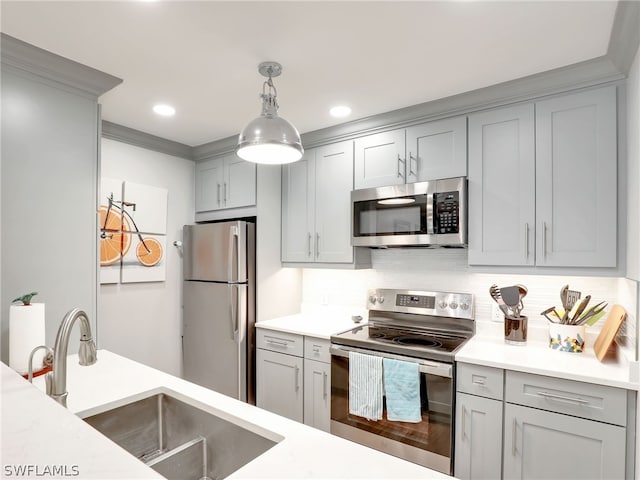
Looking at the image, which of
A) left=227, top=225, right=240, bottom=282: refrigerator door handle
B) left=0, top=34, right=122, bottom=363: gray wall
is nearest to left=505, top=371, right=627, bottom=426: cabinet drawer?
left=227, top=225, right=240, bottom=282: refrigerator door handle

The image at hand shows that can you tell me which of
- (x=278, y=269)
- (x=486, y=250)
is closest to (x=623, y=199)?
(x=486, y=250)

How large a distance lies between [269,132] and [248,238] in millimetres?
1464

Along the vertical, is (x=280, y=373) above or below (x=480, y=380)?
below

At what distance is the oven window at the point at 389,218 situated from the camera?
92.9 inches

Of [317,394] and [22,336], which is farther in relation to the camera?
[317,394]

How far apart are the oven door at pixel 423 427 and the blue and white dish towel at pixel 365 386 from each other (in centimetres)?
4

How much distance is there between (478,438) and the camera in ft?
6.09

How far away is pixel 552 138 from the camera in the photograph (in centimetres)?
198

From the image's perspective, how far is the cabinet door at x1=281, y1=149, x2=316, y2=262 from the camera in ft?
9.62

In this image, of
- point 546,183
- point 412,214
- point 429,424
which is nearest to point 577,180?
point 546,183

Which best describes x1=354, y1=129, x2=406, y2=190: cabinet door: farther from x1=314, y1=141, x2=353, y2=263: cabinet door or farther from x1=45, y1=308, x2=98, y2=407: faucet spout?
x1=45, y1=308, x2=98, y2=407: faucet spout

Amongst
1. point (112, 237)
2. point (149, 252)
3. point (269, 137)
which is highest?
point (269, 137)

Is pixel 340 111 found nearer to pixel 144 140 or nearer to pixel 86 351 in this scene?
pixel 144 140

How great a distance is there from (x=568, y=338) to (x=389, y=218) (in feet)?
3.96
